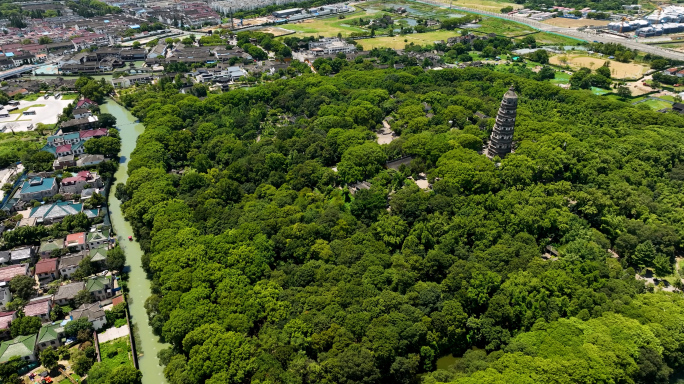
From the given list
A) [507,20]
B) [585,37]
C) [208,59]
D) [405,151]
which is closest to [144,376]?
[405,151]

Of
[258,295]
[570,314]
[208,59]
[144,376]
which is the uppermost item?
[208,59]

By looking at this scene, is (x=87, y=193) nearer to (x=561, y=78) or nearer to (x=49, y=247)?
(x=49, y=247)

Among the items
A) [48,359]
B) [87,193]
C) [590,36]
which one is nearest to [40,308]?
[48,359]

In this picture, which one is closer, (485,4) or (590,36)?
(590,36)

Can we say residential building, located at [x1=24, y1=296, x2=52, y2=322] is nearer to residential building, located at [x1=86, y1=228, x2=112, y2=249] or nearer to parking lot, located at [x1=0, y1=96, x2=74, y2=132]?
residential building, located at [x1=86, y1=228, x2=112, y2=249]

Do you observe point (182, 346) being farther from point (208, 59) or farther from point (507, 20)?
point (507, 20)

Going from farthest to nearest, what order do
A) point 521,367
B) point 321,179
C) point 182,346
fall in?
point 321,179 → point 182,346 → point 521,367
